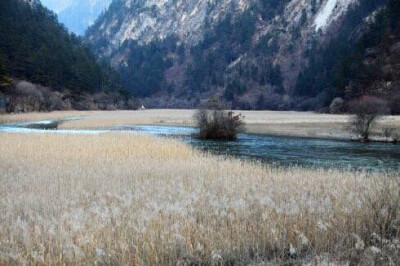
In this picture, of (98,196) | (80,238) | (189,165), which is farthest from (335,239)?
(189,165)

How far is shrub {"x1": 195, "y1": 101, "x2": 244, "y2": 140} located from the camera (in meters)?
39.8

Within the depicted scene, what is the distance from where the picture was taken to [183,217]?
937 cm

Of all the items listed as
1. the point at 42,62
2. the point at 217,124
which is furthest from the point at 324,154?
the point at 42,62

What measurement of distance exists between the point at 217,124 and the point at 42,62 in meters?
79.1

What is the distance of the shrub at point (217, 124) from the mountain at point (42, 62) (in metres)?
52.5

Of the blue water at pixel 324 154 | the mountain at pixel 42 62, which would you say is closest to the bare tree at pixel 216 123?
the blue water at pixel 324 154

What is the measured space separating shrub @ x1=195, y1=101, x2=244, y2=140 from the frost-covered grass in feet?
75.1

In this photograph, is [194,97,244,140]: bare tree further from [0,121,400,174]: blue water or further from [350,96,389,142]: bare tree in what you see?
[350,96,389,142]: bare tree

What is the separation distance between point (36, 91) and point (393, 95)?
70517 millimetres

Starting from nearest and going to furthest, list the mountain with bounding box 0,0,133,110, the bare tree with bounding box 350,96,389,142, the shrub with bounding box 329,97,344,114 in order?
the bare tree with bounding box 350,96,389,142, the shrub with bounding box 329,97,344,114, the mountain with bounding box 0,0,133,110

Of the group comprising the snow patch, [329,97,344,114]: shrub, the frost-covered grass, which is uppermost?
the snow patch

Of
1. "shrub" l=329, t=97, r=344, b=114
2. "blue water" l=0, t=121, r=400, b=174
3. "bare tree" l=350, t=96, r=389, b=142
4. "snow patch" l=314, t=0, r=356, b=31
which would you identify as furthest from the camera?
→ "snow patch" l=314, t=0, r=356, b=31

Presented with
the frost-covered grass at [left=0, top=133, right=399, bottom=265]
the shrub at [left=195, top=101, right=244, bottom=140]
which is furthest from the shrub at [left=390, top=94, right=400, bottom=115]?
the frost-covered grass at [left=0, top=133, right=399, bottom=265]

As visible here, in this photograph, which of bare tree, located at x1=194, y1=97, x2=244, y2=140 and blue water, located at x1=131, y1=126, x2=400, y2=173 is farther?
bare tree, located at x1=194, y1=97, x2=244, y2=140
